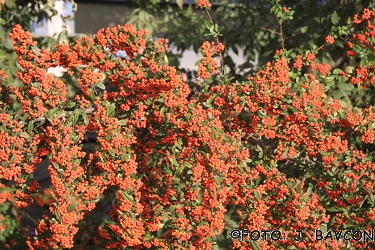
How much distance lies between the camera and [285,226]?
3.89m

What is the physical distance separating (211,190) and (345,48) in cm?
235

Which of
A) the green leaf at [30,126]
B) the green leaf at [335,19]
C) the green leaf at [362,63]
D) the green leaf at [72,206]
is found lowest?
the green leaf at [72,206]

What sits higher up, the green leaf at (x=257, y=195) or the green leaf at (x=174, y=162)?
the green leaf at (x=174, y=162)

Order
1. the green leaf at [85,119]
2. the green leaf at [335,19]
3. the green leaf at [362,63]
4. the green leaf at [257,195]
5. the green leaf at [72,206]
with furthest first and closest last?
the green leaf at [335,19], the green leaf at [362,63], the green leaf at [257,195], the green leaf at [85,119], the green leaf at [72,206]

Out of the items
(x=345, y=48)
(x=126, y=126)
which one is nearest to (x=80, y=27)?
(x=345, y=48)

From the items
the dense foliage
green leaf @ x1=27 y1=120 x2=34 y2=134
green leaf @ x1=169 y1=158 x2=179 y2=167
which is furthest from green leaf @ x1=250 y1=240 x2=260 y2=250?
green leaf @ x1=27 y1=120 x2=34 y2=134

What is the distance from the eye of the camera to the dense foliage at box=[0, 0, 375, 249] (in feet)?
11.3

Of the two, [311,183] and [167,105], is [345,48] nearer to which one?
[311,183]

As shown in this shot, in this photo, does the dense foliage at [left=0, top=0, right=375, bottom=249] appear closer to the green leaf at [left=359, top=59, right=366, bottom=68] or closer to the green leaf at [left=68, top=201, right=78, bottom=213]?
the green leaf at [left=68, top=201, right=78, bottom=213]

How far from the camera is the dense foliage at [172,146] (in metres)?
3.45

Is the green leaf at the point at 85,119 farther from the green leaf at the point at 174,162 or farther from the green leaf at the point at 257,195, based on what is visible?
the green leaf at the point at 257,195

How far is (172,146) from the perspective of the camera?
3.67 meters

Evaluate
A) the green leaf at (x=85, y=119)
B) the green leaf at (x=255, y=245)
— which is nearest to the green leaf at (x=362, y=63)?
the green leaf at (x=255, y=245)

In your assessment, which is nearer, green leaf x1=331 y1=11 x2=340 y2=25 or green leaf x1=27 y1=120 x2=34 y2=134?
green leaf x1=27 y1=120 x2=34 y2=134
